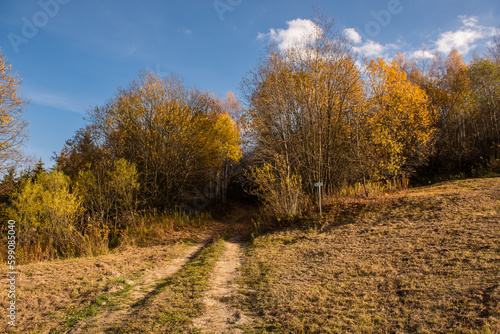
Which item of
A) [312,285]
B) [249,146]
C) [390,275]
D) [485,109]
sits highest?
[485,109]

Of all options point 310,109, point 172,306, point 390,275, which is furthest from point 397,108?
point 172,306

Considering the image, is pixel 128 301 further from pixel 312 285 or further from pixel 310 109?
pixel 310 109

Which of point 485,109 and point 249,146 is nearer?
point 249,146

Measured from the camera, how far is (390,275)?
14.4 ft

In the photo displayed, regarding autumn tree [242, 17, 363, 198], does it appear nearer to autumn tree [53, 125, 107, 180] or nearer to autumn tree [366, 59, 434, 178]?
autumn tree [366, 59, 434, 178]

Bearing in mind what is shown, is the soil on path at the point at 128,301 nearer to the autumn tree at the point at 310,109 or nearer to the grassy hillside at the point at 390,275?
the grassy hillside at the point at 390,275

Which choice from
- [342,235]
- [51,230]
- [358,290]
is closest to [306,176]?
[342,235]

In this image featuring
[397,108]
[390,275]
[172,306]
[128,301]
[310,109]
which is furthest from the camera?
[397,108]

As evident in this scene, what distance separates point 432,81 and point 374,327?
33581 mm

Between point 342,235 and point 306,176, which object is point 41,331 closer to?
point 342,235

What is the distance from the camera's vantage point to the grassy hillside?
3.14 meters

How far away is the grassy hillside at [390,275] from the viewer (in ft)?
10.3

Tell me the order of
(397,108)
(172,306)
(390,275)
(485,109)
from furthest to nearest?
(485,109) < (397,108) < (390,275) < (172,306)

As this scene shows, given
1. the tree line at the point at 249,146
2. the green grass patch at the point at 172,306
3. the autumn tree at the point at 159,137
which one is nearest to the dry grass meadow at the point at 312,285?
the green grass patch at the point at 172,306
